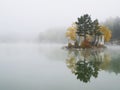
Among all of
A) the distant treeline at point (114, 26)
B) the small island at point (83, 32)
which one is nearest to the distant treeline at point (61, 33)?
the distant treeline at point (114, 26)

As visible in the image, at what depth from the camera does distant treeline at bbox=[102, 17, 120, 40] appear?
91375 millimetres

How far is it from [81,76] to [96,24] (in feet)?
132

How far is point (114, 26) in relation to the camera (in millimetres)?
95312

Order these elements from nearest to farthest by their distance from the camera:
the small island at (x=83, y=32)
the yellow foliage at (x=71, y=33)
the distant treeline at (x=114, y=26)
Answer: the small island at (x=83, y=32) < the yellow foliage at (x=71, y=33) < the distant treeline at (x=114, y=26)

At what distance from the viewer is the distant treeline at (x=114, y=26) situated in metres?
91.4

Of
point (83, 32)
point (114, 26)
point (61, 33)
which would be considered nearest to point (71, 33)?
point (83, 32)

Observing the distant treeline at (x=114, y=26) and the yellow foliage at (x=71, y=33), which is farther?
the distant treeline at (x=114, y=26)

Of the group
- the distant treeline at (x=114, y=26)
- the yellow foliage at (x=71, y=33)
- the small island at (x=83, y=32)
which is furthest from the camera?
the distant treeline at (x=114, y=26)

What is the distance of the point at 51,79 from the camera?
15961mm

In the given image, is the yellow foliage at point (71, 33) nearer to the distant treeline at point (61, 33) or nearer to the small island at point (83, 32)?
the small island at point (83, 32)

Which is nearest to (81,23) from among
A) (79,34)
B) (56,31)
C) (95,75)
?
(79,34)

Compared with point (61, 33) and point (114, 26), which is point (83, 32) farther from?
point (61, 33)

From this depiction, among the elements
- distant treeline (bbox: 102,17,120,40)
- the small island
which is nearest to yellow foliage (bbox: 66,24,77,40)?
the small island

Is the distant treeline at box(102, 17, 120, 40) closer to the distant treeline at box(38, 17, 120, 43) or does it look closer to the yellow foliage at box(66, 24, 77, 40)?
the distant treeline at box(38, 17, 120, 43)
